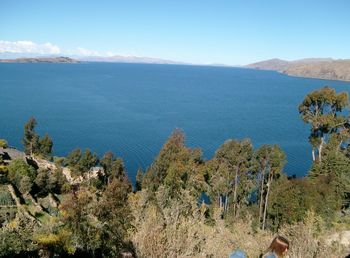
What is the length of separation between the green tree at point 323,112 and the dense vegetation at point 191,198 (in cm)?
10

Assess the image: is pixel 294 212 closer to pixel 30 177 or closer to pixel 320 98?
pixel 320 98

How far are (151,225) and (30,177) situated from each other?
25.9 meters

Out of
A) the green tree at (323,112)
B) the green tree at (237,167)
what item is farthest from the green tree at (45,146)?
the green tree at (323,112)

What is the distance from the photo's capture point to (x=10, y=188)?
3017 cm

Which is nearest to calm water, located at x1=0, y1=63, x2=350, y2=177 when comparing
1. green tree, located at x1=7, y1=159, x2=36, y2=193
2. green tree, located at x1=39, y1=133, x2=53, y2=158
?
green tree, located at x1=39, y1=133, x2=53, y2=158

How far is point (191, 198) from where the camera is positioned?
71.1ft

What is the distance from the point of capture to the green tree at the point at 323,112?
37.3 m

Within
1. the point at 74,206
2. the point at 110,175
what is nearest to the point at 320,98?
the point at 110,175

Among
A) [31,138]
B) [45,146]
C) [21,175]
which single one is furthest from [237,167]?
[31,138]

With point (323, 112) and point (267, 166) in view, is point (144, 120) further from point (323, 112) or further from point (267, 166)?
point (267, 166)

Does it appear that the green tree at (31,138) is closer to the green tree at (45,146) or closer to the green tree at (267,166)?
the green tree at (45,146)

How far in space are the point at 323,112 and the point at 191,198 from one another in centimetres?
2299

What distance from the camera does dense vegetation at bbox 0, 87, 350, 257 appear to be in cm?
1422

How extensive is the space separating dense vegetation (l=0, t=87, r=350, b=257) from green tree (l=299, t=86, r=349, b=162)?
3.8 inches
